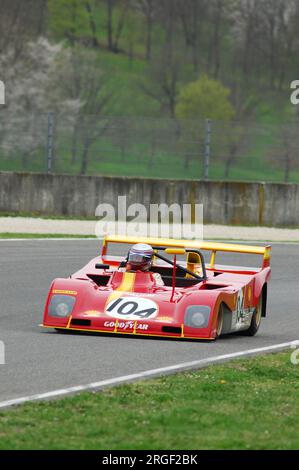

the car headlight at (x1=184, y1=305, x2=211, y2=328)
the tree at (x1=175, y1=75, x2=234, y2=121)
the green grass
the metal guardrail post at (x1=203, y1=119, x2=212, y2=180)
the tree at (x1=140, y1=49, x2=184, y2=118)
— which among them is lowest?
the green grass

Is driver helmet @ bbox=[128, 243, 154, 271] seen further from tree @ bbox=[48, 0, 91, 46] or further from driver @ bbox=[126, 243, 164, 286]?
tree @ bbox=[48, 0, 91, 46]

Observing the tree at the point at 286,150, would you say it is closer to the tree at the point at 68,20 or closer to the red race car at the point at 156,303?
the red race car at the point at 156,303

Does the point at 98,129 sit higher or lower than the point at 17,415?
higher

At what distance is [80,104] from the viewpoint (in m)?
54.9

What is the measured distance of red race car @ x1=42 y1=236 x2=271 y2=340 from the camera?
11414 millimetres

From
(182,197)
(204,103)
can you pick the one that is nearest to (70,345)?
(182,197)

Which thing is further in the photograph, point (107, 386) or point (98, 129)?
point (98, 129)

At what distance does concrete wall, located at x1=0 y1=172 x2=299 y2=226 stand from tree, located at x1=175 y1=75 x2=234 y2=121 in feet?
108

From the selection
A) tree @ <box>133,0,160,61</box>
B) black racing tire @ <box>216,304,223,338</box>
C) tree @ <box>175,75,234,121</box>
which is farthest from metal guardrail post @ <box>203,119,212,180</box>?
tree @ <box>133,0,160,61</box>

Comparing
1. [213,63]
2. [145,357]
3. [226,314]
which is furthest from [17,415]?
[213,63]

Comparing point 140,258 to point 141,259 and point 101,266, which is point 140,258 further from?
point 101,266

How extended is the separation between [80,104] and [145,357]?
149ft

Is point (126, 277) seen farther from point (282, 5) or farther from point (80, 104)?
point (282, 5)

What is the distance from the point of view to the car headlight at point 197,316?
11.4 metres
